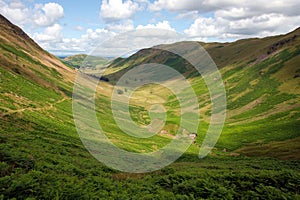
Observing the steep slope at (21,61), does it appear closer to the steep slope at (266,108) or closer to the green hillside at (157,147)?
the green hillside at (157,147)

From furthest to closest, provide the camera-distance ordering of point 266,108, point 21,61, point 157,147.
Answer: point 266,108
point 21,61
point 157,147

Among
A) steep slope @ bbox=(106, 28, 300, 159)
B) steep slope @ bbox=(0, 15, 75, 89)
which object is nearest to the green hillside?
steep slope @ bbox=(106, 28, 300, 159)

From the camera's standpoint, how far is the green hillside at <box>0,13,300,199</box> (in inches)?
875

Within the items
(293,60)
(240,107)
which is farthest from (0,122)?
(293,60)

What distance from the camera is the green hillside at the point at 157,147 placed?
22.2m

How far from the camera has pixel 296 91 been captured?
436 ft

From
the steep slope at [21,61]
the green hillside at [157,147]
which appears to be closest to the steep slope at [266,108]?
the green hillside at [157,147]

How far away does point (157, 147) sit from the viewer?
244 feet

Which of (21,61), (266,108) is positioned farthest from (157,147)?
(266,108)

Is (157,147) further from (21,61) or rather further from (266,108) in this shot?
(266,108)

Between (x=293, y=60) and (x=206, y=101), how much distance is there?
6137 cm

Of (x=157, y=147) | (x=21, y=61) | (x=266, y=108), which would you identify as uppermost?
(x=21, y=61)

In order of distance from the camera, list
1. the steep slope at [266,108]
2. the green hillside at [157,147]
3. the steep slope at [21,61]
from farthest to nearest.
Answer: the steep slope at [21,61] → the steep slope at [266,108] → the green hillside at [157,147]

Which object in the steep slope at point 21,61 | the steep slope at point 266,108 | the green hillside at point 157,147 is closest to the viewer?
the green hillside at point 157,147
